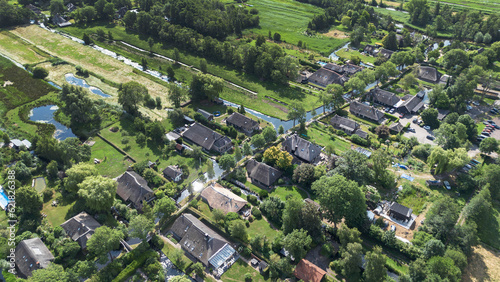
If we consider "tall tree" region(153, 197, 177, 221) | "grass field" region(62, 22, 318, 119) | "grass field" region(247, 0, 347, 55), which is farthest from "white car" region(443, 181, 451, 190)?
"grass field" region(247, 0, 347, 55)

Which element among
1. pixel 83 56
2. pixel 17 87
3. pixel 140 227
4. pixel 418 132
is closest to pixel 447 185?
pixel 418 132

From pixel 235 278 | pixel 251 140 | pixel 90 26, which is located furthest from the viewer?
pixel 90 26

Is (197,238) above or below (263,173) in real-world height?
below

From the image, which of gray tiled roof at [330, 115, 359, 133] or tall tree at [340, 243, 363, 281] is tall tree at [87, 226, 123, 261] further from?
gray tiled roof at [330, 115, 359, 133]

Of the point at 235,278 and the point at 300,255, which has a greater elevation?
the point at 300,255

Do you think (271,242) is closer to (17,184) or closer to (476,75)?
(17,184)

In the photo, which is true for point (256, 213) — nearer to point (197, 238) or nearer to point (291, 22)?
point (197, 238)

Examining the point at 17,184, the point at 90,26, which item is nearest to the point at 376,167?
the point at 17,184
